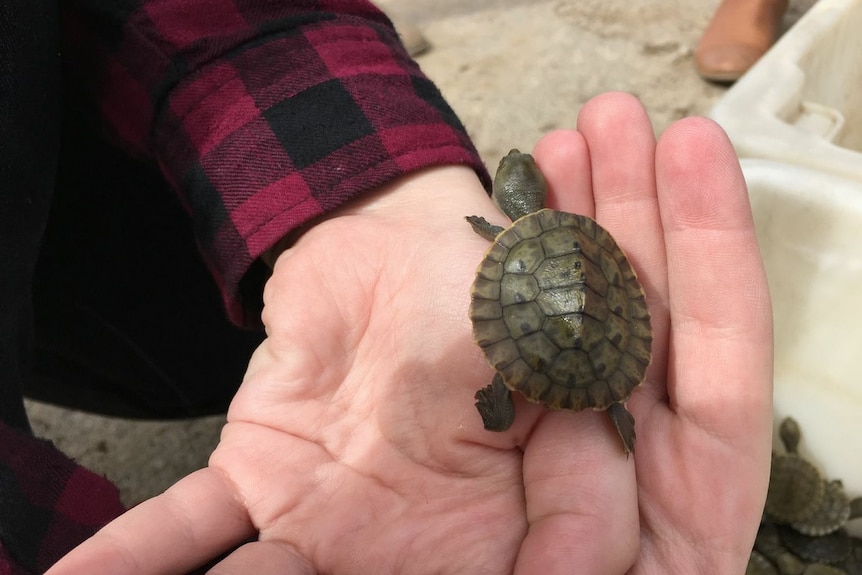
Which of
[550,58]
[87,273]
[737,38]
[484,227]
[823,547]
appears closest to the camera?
[484,227]

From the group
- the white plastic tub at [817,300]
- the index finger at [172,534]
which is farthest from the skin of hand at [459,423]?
the white plastic tub at [817,300]

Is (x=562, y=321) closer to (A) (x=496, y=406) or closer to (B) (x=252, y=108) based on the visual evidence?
(A) (x=496, y=406)

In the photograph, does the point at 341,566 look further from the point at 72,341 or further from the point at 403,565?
the point at 72,341

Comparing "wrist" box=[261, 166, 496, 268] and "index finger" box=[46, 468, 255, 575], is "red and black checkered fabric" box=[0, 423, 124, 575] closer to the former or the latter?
"index finger" box=[46, 468, 255, 575]

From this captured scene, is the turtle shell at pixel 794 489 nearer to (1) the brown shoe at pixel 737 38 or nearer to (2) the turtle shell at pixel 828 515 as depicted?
(2) the turtle shell at pixel 828 515

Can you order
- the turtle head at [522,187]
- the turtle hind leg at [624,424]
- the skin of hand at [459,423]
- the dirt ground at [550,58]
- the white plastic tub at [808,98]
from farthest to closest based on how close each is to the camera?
the dirt ground at [550,58] < the white plastic tub at [808,98] < the turtle head at [522,187] < the turtle hind leg at [624,424] < the skin of hand at [459,423]

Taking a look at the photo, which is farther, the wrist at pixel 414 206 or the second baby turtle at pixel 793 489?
the second baby turtle at pixel 793 489

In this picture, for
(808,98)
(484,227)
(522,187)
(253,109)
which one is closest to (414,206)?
(484,227)
